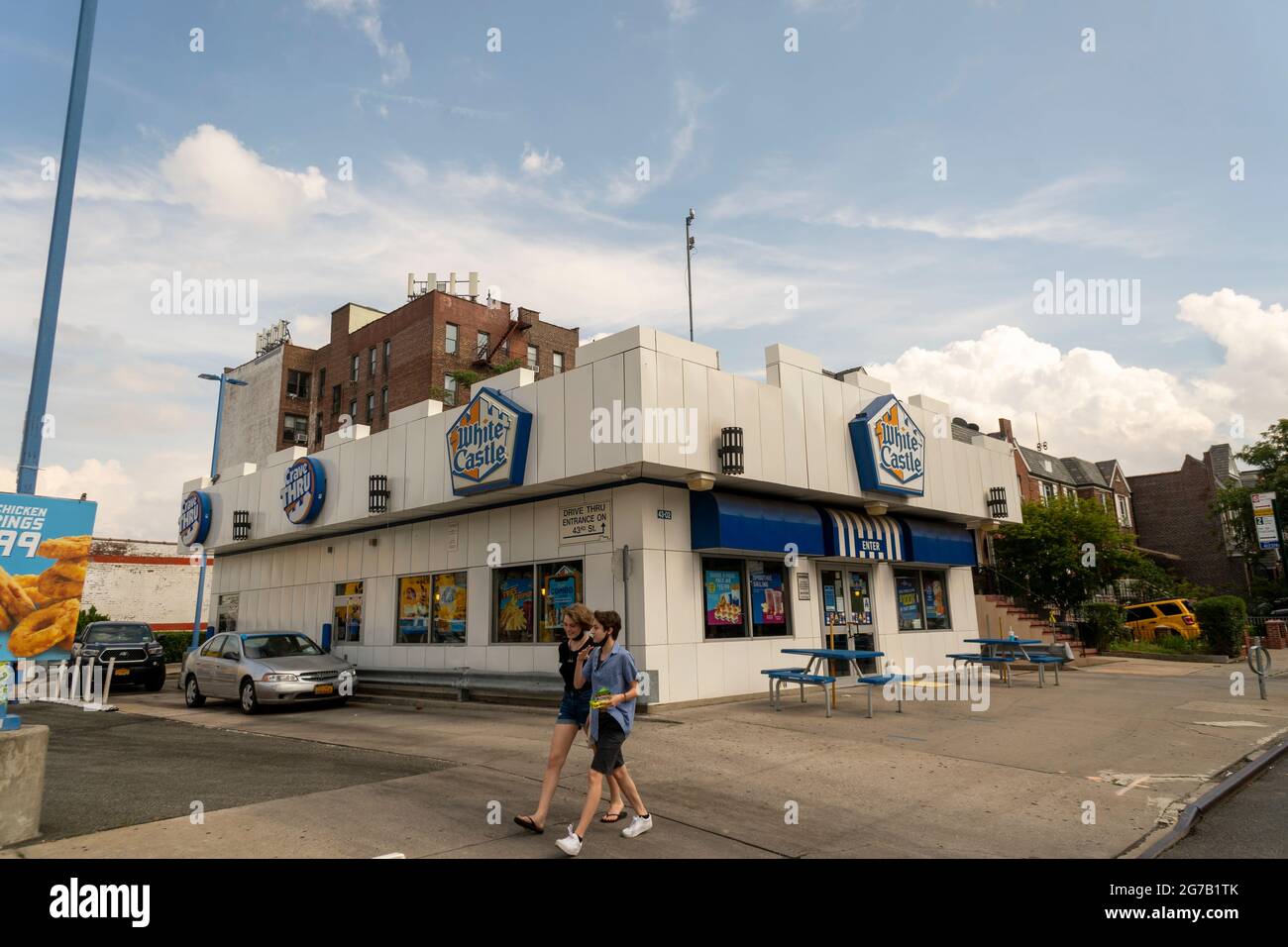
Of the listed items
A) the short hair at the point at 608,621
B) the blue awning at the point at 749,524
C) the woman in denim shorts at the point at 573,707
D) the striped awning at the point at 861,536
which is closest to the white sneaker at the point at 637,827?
the woman in denim shorts at the point at 573,707

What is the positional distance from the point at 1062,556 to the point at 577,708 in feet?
87.7

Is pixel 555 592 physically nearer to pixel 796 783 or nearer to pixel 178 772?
pixel 178 772

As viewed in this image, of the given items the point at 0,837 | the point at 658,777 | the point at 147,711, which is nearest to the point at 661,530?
the point at 658,777

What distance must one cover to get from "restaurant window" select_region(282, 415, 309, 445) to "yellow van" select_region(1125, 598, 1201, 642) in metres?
47.2

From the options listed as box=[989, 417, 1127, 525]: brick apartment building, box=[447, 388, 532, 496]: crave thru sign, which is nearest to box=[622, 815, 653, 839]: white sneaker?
box=[447, 388, 532, 496]: crave thru sign

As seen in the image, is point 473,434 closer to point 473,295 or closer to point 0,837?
point 0,837

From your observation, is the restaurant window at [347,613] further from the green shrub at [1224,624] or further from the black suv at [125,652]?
the green shrub at [1224,624]

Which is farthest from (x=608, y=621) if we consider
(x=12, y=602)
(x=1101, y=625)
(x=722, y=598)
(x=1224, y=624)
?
(x=1101, y=625)

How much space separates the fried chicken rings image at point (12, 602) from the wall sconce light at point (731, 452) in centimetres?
970

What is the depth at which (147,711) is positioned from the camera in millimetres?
16172

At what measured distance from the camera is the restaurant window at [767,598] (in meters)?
15.0

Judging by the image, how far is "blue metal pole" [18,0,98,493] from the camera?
611 cm

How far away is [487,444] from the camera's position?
48.0 feet
